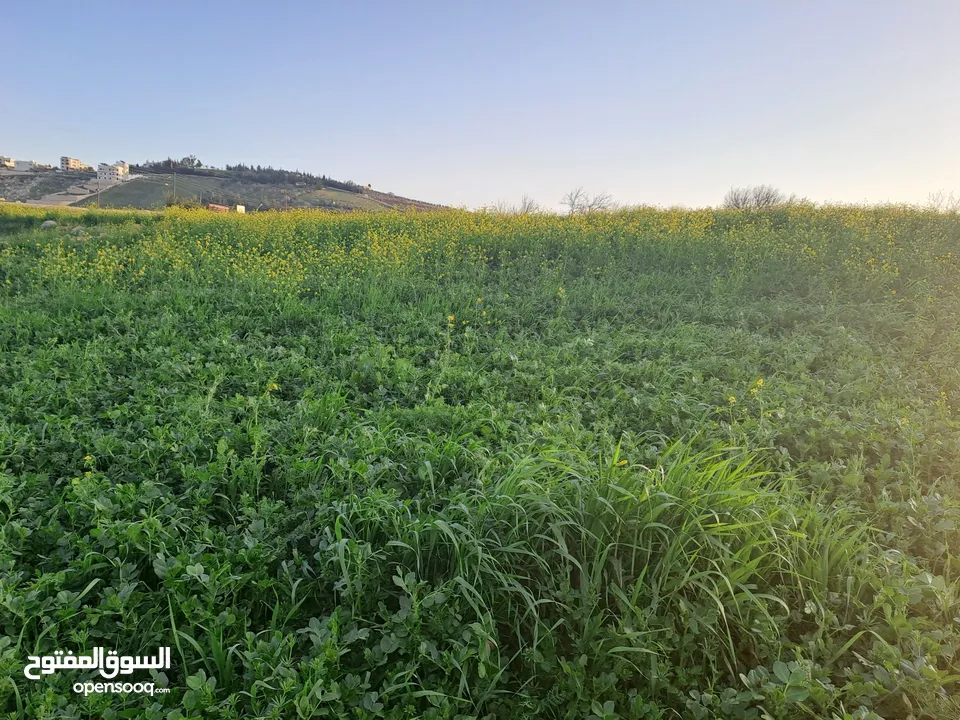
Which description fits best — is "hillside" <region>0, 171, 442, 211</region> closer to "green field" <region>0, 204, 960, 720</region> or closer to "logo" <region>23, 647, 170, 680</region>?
"green field" <region>0, 204, 960, 720</region>

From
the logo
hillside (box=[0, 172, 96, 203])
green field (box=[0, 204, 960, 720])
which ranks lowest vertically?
the logo

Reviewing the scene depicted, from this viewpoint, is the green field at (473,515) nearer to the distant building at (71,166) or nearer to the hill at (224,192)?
the hill at (224,192)

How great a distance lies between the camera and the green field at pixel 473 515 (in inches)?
61.3

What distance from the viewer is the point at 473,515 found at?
6.65ft

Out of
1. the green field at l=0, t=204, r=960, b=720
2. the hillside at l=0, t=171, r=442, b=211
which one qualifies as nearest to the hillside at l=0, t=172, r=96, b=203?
the hillside at l=0, t=171, r=442, b=211

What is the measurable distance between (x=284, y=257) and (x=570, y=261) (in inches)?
197

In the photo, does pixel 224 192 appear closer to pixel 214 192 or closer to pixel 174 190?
pixel 214 192

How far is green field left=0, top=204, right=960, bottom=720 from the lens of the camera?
1.56 metres

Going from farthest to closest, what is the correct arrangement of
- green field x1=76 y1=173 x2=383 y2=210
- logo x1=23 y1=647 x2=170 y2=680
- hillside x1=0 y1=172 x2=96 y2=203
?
hillside x1=0 y1=172 x2=96 y2=203 → green field x1=76 y1=173 x2=383 y2=210 → logo x1=23 y1=647 x2=170 y2=680

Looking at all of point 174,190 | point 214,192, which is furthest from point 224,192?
point 174,190

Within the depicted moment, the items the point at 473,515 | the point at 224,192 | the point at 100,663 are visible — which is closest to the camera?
the point at 100,663

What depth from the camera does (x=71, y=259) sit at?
7.57 m

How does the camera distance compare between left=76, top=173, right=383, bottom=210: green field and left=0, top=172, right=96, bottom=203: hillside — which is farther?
left=0, top=172, right=96, bottom=203: hillside

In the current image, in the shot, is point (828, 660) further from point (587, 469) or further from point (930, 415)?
point (930, 415)
